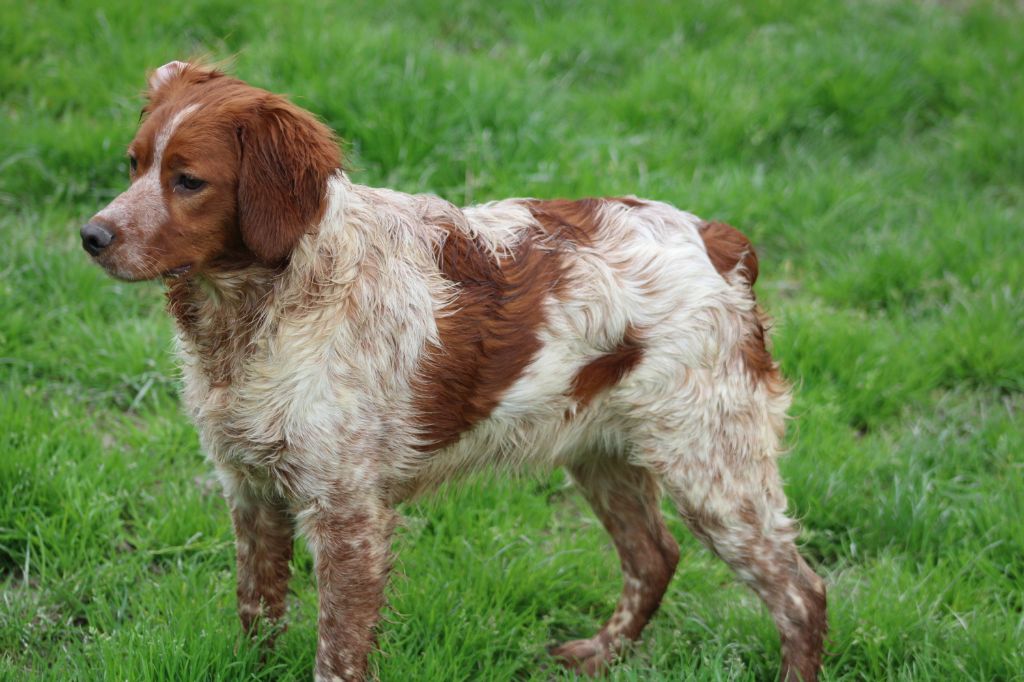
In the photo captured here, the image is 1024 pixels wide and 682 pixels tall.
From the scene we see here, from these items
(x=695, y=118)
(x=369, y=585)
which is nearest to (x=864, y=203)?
(x=695, y=118)

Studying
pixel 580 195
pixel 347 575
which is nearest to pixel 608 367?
pixel 347 575

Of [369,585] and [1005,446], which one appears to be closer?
[369,585]

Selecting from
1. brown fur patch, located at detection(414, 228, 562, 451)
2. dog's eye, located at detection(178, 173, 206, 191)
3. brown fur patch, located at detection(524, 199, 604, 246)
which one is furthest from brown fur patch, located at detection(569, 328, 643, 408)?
dog's eye, located at detection(178, 173, 206, 191)

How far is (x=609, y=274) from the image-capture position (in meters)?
3.42

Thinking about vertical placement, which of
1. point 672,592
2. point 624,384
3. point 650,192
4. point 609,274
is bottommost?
point 672,592

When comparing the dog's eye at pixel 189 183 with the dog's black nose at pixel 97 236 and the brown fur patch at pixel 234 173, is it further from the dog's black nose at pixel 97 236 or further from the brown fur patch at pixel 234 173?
the dog's black nose at pixel 97 236

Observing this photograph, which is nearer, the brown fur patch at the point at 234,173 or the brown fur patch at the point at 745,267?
the brown fur patch at the point at 234,173

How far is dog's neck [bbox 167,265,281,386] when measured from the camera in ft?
10.3

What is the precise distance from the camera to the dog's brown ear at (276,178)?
9.78 ft

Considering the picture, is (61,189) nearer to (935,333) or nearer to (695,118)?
(695,118)

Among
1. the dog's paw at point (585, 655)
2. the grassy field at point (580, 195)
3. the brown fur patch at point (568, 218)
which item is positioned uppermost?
the brown fur patch at point (568, 218)

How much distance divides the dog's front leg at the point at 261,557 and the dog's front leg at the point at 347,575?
0.28m

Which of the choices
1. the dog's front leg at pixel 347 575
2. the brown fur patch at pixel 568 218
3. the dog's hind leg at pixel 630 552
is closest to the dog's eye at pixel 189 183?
the dog's front leg at pixel 347 575

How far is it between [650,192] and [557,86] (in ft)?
4.42
